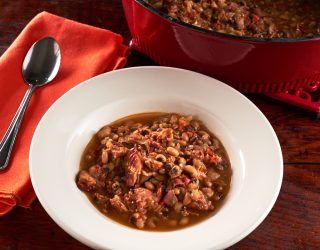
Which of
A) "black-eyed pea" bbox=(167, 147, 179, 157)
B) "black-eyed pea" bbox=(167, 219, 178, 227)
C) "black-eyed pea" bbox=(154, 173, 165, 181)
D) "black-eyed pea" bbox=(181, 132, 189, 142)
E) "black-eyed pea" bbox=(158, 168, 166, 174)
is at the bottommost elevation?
"black-eyed pea" bbox=(167, 219, 178, 227)

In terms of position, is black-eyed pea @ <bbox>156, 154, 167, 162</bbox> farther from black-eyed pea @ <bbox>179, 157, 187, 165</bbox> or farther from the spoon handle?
the spoon handle

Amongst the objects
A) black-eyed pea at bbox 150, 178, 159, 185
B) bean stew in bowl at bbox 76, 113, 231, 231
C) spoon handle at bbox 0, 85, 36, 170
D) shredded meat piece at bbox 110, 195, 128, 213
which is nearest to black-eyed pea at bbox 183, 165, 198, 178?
bean stew in bowl at bbox 76, 113, 231, 231

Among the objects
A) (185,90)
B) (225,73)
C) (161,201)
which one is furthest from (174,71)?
(161,201)

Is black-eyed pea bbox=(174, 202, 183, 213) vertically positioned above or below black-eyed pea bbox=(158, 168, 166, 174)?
below

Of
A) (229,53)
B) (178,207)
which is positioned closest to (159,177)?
(178,207)

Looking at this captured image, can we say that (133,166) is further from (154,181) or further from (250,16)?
(250,16)

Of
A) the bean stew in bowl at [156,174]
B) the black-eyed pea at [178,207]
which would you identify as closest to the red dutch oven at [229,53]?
the bean stew in bowl at [156,174]
